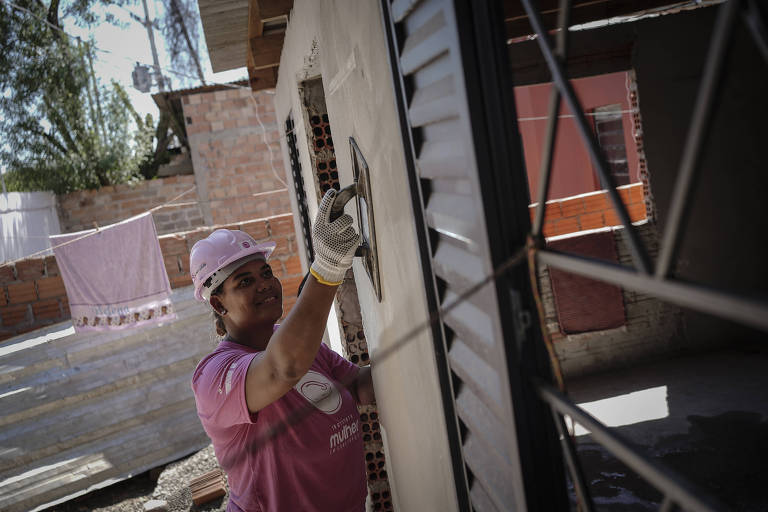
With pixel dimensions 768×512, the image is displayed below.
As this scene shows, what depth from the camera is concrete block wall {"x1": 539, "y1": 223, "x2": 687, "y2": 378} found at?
6.45 meters

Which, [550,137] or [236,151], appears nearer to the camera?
[550,137]

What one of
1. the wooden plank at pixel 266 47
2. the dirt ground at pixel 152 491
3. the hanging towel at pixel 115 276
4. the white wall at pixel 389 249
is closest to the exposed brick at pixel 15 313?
→ the hanging towel at pixel 115 276

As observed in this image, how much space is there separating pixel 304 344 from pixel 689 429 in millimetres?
4308

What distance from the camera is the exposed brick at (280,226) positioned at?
6.97m

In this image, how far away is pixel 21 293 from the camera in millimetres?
7211

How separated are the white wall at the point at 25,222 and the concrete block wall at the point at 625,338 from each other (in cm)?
938

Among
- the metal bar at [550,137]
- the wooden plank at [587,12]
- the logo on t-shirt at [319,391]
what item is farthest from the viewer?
the wooden plank at [587,12]

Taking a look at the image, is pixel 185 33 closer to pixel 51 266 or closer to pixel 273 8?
pixel 51 266

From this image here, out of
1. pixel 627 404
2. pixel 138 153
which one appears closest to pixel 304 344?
pixel 627 404

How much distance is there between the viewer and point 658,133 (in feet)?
20.0

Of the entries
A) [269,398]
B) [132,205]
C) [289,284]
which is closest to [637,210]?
[289,284]

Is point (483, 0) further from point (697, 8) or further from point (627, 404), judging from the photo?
point (697, 8)

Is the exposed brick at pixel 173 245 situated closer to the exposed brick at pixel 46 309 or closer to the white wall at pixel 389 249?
the exposed brick at pixel 46 309

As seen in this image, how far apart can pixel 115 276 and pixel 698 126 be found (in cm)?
681
